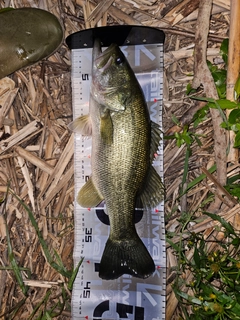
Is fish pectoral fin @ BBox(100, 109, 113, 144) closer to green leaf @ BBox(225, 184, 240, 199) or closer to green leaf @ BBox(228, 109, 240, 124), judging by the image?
green leaf @ BBox(228, 109, 240, 124)

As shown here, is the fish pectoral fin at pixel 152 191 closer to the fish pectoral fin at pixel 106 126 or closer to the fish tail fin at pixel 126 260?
the fish tail fin at pixel 126 260

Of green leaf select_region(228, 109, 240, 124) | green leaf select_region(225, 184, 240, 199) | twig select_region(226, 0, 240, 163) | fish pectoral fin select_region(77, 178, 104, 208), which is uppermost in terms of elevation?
twig select_region(226, 0, 240, 163)

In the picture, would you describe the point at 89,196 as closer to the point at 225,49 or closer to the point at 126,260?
the point at 126,260

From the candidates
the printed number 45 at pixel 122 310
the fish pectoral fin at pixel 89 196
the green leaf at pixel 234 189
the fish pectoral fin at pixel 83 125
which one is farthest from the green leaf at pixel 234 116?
the printed number 45 at pixel 122 310

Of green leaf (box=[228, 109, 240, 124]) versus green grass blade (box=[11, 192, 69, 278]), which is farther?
green grass blade (box=[11, 192, 69, 278])

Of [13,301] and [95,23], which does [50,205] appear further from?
[95,23]

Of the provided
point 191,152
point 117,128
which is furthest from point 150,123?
point 191,152

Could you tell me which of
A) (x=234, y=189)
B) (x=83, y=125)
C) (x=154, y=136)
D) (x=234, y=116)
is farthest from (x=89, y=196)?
(x=234, y=116)

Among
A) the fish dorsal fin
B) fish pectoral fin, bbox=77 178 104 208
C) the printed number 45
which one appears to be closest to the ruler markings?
the printed number 45
